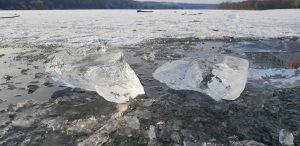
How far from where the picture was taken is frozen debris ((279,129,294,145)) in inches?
116

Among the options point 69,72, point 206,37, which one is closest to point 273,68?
point 69,72

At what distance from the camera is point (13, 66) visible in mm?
6383

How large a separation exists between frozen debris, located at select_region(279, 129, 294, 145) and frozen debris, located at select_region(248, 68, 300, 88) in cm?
176

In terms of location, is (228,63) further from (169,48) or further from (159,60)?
(169,48)

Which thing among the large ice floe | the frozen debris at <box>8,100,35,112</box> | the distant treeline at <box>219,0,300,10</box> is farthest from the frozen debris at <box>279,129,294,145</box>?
the distant treeline at <box>219,0,300,10</box>

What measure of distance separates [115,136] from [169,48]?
18.8ft

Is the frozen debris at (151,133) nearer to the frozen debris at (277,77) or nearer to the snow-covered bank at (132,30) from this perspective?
the frozen debris at (277,77)

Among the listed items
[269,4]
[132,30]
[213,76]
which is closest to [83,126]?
[213,76]

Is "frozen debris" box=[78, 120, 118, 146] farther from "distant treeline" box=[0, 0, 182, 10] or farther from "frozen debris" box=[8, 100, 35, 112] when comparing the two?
"distant treeline" box=[0, 0, 182, 10]

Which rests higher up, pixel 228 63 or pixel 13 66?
pixel 228 63

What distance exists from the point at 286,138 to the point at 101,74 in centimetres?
206

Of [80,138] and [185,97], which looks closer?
[80,138]

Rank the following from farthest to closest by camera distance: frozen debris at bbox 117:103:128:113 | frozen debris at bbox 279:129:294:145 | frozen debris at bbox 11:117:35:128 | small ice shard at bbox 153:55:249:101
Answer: small ice shard at bbox 153:55:249:101 → frozen debris at bbox 117:103:128:113 → frozen debris at bbox 11:117:35:128 → frozen debris at bbox 279:129:294:145

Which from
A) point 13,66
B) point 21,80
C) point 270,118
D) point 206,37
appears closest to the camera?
point 270,118
